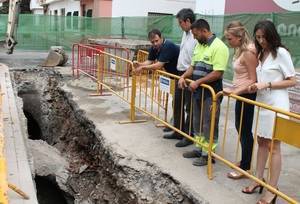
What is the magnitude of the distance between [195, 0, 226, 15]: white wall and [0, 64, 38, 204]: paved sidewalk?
642cm

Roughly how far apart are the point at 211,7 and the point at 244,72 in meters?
8.03

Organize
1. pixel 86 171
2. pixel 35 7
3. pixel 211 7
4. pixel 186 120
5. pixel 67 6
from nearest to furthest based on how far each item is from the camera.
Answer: pixel 186 120, pixel 86 171, pixel 211 7, pixel 67 6, pixel 35 7

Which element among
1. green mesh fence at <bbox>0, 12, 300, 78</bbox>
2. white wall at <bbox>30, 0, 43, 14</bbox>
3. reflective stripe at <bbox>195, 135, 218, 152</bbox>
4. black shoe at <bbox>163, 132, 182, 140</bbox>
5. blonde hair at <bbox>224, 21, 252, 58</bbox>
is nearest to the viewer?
blonde hair at <bbox>224, 21, 252, 58</bbox>

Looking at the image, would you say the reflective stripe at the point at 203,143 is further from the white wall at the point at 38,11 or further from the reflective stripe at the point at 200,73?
the white wall at the point at 38,11

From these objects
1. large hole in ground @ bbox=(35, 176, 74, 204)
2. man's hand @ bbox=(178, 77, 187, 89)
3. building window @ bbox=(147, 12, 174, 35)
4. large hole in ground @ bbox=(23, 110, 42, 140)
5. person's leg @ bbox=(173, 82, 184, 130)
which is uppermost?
building window @ bbox=(147, 12, 174, 35)

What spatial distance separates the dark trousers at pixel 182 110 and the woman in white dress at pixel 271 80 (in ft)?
5.85

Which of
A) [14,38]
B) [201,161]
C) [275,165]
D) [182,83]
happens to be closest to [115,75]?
[182,83]

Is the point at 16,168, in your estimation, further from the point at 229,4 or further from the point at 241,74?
the point at 229,4

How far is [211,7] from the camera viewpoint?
40.0 ft

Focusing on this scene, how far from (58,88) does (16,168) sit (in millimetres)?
5859

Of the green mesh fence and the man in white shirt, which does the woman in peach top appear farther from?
the green mesh fence

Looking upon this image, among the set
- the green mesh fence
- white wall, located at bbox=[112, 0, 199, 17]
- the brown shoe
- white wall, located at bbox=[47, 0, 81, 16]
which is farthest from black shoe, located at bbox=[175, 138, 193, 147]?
white wall, located at bbox=[47, 0, 81, 16]

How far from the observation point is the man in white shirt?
567 centimetres

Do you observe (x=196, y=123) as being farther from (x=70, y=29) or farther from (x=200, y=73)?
(x=70, y=29)
